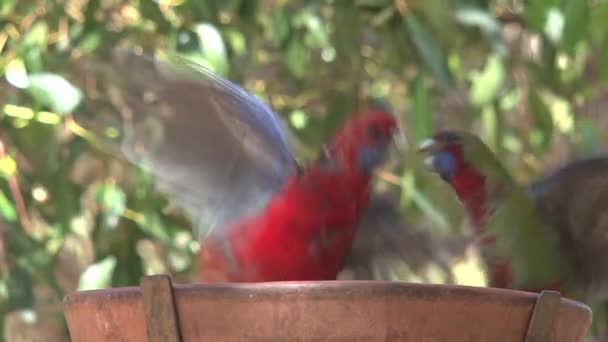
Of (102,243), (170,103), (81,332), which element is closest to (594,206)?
(170,103)

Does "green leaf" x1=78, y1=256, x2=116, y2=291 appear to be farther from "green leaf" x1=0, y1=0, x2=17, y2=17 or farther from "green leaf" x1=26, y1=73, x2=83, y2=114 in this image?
"green leaf" x1=0, y1=0, x2=17, y2=17

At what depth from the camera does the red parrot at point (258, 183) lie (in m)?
1.21

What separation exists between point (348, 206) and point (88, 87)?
1.04 meters

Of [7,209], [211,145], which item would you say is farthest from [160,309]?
[7,209]

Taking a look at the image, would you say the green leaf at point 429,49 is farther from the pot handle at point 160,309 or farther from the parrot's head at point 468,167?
the pot handle at point 160,309

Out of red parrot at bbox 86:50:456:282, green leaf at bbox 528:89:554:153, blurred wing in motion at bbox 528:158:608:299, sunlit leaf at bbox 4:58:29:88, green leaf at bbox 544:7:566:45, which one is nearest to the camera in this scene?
red parrot at bbox 86:50:456:282

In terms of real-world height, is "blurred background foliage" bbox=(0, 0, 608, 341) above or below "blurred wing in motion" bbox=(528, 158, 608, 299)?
above

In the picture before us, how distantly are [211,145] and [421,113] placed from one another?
0.73 m

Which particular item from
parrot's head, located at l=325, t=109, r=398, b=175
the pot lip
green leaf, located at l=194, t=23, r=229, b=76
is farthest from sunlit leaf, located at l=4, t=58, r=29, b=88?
the pot lip

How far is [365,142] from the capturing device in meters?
1.25

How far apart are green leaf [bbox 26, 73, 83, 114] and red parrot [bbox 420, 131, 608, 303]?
1.98 ft

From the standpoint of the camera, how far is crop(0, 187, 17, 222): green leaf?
1772 millimetres

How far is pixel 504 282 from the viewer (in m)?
1.38

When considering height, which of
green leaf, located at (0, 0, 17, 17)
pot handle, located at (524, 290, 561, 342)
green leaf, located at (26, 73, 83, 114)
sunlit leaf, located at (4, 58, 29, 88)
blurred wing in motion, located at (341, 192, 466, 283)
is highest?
green leaf, located at (0, 0, 17, 17)
